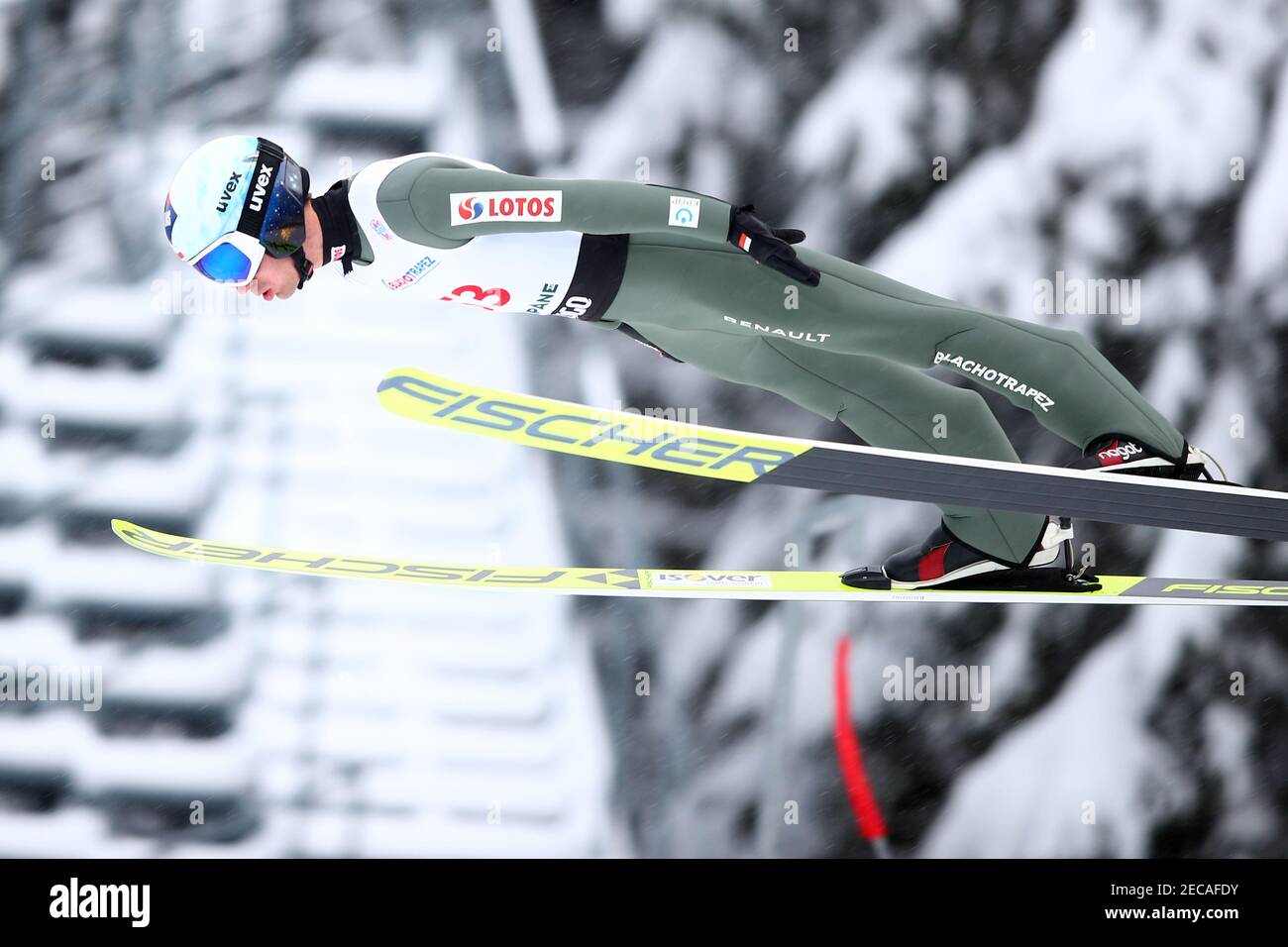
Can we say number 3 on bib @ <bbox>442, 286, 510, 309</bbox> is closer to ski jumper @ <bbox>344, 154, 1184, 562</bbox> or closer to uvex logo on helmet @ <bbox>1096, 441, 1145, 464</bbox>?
ski jumper @ <bbox>344, 154, 1184, 562</bbox>

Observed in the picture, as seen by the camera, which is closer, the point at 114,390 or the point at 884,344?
the point at 884,344

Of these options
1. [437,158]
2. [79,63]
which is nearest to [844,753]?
[437,158]

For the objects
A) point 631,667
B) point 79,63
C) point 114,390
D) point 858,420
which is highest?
point 79,63

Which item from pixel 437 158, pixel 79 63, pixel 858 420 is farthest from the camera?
pixel 79 63

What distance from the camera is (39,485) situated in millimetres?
4680

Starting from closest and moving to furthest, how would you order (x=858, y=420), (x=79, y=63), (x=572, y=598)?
(x=858, y=420) < (x=79, y=63) < (x=572, y=598)

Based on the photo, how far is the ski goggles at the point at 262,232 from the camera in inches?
107

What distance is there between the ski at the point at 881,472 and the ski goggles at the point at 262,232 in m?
0.59

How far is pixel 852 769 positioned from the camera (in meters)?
4.93

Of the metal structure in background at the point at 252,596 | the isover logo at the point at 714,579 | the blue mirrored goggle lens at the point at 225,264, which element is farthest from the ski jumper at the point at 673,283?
the metal structure in background at the point at 252,596

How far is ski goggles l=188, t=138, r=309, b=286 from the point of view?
2.72m

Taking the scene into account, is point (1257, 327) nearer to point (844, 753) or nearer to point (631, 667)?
point (844, 753)

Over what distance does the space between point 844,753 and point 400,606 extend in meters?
1.84

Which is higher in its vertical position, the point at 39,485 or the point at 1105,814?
the point at 39,485
